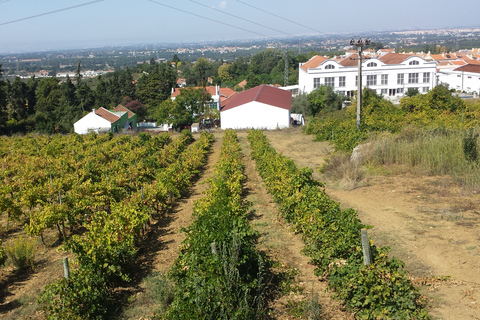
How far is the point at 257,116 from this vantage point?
3722 cm

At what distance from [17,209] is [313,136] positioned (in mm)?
21113

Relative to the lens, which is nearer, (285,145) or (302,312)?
(302,312)

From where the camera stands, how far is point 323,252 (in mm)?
7453

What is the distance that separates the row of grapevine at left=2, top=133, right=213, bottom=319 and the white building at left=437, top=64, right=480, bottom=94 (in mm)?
47246

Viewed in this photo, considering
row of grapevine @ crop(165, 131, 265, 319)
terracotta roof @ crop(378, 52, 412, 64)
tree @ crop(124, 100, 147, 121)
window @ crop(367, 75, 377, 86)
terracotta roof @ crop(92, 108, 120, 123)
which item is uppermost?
terracotta roof @ crop(378, 52, 412, 64)

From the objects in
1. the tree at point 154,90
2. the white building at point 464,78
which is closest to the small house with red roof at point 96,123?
the tree at point 154,90

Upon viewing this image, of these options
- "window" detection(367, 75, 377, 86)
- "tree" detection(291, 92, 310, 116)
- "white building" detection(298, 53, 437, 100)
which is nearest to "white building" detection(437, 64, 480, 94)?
"white building" detection(298, 53, 437, 100)

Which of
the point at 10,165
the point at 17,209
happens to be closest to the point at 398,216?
the point at 17,209

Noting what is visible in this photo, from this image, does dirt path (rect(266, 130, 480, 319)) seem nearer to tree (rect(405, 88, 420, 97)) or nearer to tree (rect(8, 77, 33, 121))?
tree (rect(405, 88, 420, 97))

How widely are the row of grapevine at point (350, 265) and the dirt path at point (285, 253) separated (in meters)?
0.24

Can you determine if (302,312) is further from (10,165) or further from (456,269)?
(10,165)

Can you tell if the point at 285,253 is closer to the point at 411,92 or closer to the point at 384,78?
the point at 411,92

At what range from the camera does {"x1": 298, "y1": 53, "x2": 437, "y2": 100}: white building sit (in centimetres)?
4741

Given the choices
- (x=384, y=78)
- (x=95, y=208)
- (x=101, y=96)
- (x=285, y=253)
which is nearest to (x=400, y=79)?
(x=384, y=78)
